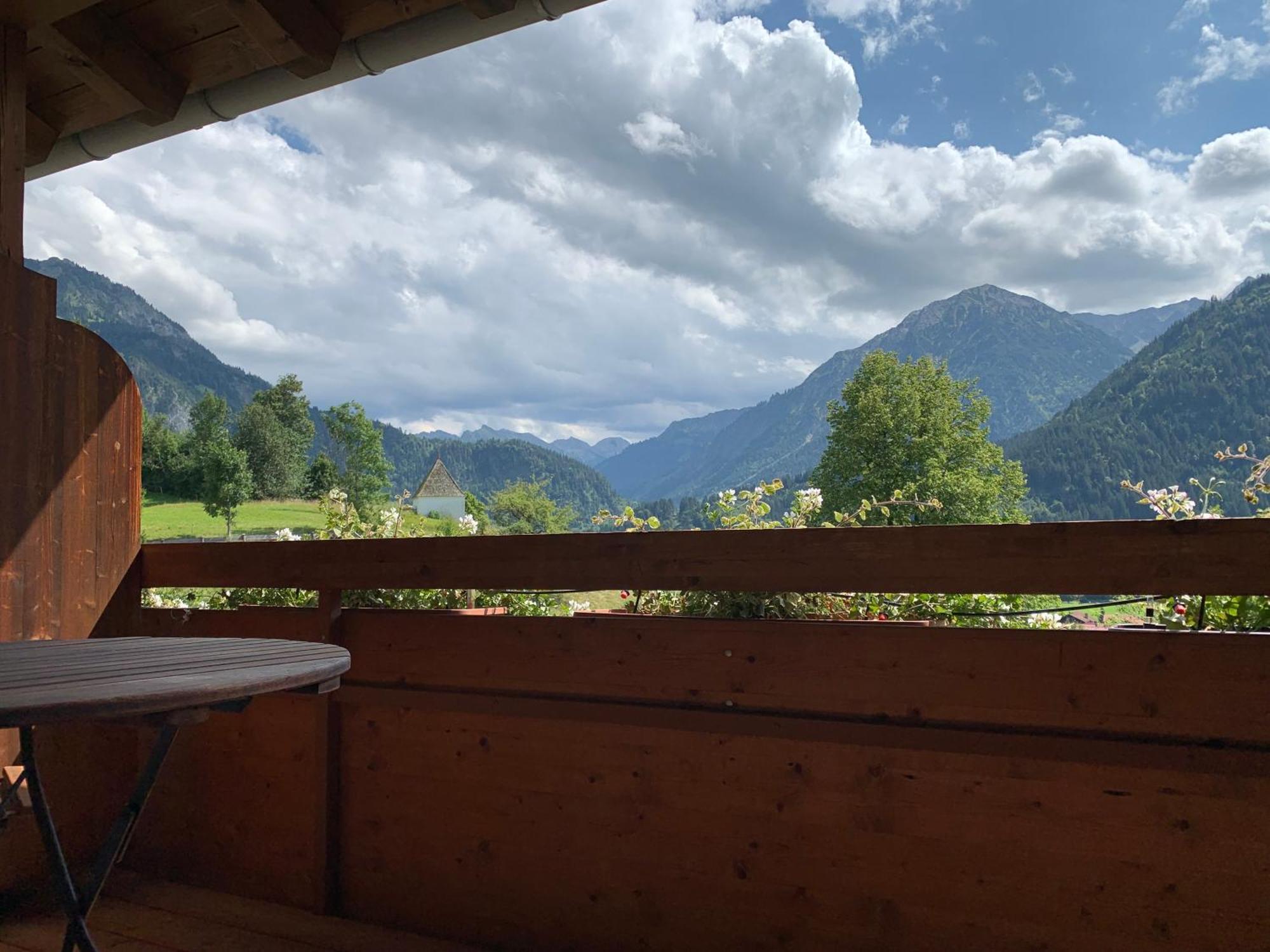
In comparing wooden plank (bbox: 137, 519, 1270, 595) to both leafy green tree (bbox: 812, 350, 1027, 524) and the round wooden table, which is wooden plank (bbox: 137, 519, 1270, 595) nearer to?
the round wooden table

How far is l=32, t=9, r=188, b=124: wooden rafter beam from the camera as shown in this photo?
2.13 meters

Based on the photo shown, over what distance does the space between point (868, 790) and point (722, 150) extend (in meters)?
33.4

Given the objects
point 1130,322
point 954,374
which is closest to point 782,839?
point 954,374

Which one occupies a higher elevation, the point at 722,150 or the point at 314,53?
the point at 722,150

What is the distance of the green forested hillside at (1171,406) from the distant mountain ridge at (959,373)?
14812 millimetres

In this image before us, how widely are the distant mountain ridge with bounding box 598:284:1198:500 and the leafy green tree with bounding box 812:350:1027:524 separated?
25.5ft

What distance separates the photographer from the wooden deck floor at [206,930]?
76.9 inches

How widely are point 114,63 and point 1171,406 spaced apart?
18583 millimetres

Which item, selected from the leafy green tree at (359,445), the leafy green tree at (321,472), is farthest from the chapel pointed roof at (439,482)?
the leafy green tree at (359,445)

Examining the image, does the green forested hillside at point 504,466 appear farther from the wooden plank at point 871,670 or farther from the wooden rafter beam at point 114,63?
the wooden plank at point 871,670

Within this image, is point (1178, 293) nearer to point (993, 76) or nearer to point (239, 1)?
point (993, 76)

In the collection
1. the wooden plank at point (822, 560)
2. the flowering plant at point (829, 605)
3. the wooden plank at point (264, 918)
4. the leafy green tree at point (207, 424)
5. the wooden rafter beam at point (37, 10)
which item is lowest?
the wooden plank at point (264, 918)

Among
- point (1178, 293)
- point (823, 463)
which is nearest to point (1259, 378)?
point (823, 463)

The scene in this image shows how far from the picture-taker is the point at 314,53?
2.10 meters
